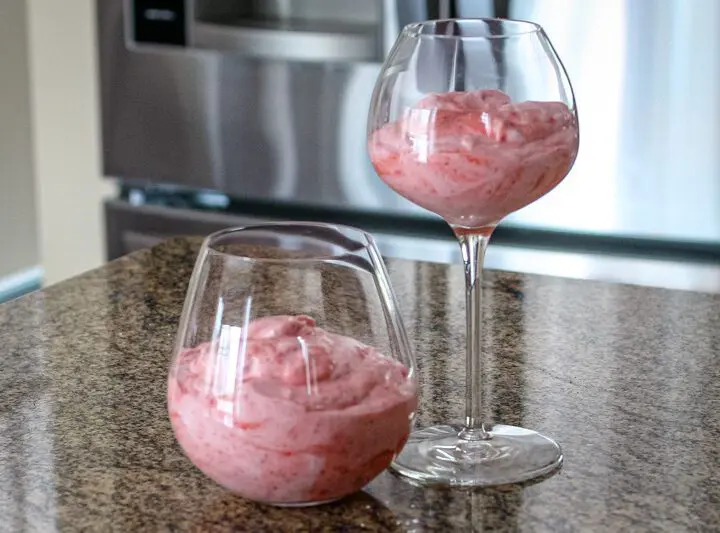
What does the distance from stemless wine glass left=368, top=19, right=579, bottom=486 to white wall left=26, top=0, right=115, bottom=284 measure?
6.15 ft

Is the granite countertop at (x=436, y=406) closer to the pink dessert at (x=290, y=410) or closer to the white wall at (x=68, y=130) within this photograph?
the pink dessert at (x=290, y=410)

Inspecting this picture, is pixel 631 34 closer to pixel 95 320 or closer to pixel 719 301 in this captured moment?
pixel 719 301

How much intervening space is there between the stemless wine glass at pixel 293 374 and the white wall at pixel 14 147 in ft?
9.34

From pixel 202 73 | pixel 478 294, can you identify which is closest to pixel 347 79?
pixel 202 73

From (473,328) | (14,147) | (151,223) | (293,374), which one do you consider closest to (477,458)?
(473,328)

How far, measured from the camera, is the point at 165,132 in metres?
2.42

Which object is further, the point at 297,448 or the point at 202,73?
the point at 202,73

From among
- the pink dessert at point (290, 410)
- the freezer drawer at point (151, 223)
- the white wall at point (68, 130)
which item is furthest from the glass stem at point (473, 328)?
the white wall at point (68, 130)

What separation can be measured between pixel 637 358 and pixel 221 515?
0.44 m

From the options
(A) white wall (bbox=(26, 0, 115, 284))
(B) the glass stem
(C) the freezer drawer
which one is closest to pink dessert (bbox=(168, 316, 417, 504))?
(B) the glass stem

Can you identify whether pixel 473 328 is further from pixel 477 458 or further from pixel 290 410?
pixel 290 410

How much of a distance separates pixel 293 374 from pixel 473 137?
199 mm

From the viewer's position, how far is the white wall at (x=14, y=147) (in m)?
3.36

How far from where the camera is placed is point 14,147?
342cm
